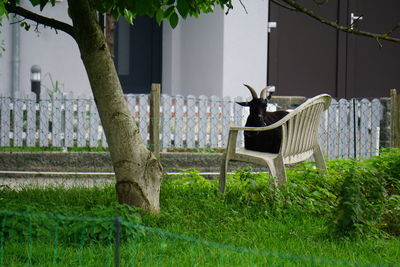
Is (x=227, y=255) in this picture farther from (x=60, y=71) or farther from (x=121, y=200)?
(x=60, y=71)

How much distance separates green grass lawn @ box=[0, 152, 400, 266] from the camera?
4.82 m

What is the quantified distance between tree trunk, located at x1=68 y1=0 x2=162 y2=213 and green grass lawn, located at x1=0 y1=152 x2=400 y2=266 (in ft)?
0.65

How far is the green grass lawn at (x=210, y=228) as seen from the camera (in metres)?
4.82

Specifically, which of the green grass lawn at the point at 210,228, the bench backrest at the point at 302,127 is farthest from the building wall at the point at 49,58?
the bench backrest at the point at 302,127

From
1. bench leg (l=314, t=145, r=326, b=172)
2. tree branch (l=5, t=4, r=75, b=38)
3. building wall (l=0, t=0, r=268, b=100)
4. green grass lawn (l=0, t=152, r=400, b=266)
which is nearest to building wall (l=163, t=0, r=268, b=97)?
building wall (l=0, t=0, r=268, b=100)

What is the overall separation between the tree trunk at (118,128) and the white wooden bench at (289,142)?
1246mm

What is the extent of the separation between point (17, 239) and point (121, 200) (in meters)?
1.26

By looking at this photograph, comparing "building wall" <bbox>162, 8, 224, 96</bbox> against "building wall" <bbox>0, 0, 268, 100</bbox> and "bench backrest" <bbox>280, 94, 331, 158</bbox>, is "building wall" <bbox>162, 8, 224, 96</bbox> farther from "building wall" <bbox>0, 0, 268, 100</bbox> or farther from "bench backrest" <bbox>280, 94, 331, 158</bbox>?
"bench backrest" <bbox>280, 94, 331, 158</bbox>

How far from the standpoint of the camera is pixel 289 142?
23.5 feet

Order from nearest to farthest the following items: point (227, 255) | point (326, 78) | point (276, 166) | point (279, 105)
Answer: point (227, 255) < point (276, 166) < point (279, 105) < point (326, 78)

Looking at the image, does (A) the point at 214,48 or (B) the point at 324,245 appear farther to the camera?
(A) the point at 214,48

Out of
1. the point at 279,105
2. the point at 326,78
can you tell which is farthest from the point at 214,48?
the point at 326,78

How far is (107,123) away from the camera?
6242mm

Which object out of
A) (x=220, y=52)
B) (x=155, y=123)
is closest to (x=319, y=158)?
(x=155, y=123)
